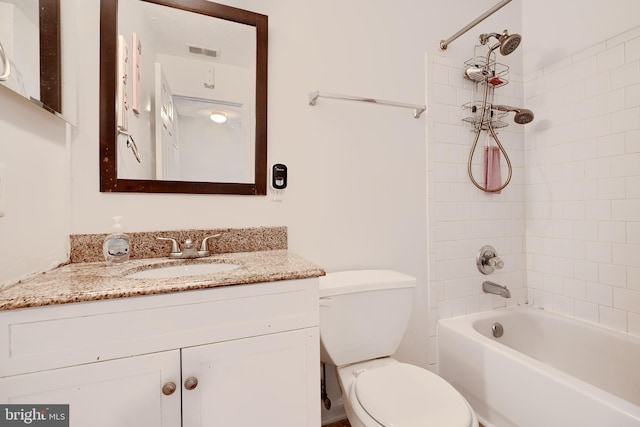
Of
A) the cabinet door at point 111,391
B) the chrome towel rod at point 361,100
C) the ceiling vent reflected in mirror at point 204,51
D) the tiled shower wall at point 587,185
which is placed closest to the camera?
the cabinet door at point 111,391

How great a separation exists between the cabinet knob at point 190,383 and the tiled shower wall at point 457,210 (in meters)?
1.31

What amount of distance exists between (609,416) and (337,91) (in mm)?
1633

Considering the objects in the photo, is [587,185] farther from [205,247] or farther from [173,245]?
[173,245]

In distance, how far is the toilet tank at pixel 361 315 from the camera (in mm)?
1190

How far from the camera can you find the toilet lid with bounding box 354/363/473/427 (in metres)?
0.91

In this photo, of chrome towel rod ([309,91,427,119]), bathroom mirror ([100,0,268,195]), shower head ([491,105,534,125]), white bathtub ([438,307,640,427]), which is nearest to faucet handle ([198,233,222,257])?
bathroom mirror ([100,0,268,195])

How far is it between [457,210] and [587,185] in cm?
71

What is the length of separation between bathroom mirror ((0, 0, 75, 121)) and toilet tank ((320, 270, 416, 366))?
3.72 feet

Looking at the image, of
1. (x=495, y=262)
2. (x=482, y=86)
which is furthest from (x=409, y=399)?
(x=482, y=86)

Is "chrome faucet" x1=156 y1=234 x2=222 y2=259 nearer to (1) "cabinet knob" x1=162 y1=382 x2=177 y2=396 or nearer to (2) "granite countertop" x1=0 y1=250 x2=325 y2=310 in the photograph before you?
(2) "granite countertop" x1=0 y1=250 x2=325 y2=310

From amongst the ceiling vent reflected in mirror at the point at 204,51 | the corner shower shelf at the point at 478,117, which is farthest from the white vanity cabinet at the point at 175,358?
the corner shower shelf at the point at 478,117

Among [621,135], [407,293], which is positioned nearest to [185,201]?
Result: [407,293]

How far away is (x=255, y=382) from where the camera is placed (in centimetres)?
87

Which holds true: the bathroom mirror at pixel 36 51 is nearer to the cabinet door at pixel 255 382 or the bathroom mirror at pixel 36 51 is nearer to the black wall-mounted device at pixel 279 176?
the black wall-mounted device at pixel 279 176
